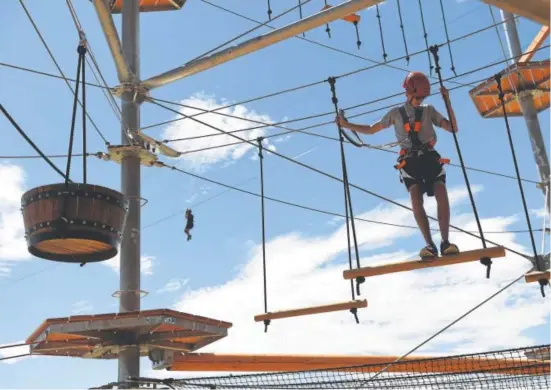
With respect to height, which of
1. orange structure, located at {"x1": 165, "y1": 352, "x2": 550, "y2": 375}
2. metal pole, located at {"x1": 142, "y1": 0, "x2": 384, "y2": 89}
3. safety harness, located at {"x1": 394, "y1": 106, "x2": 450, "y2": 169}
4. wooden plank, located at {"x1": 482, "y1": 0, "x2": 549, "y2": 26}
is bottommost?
orange structure, located at {"x1": 165, "y1": 352, "x2": 550, "y2": 375}

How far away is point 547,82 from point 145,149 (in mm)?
6857

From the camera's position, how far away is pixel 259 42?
797cm

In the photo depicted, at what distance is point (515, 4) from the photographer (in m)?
2.45

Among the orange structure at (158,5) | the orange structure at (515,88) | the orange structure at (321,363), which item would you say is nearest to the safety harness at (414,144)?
the orange structure at (321,363)

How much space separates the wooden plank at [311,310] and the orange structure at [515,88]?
19.4 ft

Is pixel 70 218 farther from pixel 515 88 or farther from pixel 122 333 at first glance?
pixel 515 88

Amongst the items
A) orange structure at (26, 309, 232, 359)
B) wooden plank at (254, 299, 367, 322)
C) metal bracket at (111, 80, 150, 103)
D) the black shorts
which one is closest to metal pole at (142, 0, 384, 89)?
metal bracket at (111, 80, 150, 103)

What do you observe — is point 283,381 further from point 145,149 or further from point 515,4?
point 515,4

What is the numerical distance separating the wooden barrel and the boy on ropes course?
96.0 inches

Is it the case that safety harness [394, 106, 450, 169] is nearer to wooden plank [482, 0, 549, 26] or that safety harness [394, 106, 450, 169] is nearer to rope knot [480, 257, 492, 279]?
rope knot [480, 257, 492, 279]

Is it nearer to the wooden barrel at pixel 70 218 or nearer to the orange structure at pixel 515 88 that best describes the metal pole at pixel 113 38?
the wooden barrel at pixel 70 218

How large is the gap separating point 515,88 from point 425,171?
6523 millimetres

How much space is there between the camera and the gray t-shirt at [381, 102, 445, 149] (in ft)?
19.2

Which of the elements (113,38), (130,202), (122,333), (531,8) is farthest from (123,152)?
(531,8)
